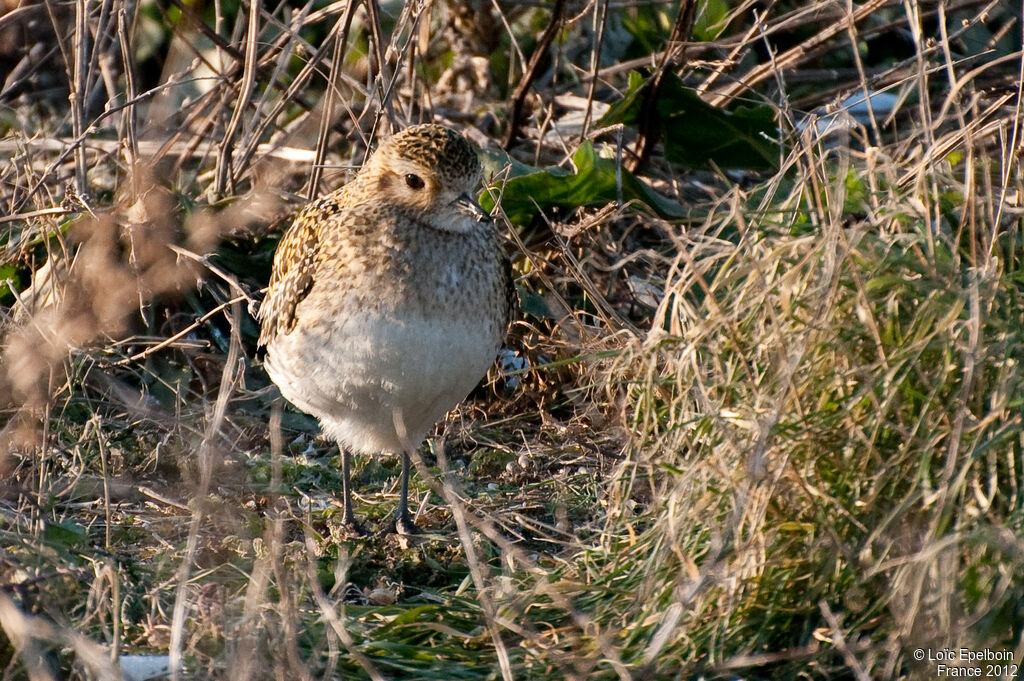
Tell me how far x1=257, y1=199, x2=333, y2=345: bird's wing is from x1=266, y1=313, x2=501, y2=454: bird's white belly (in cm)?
14

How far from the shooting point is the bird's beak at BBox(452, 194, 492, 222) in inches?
186

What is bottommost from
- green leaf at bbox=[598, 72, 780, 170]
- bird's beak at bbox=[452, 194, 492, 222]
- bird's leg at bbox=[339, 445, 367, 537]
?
bird's leg at bbox=[339, 445, 367, 537]

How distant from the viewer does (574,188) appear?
6004 millimetres

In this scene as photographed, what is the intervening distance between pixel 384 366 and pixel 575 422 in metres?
1.39

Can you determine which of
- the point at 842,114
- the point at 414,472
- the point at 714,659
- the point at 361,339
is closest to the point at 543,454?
the point at 414,472

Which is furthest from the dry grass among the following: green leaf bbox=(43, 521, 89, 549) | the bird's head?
the bird's head

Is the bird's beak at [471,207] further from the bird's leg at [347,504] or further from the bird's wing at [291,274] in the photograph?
the bird's leg at [347,504]

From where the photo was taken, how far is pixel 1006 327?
137 inches

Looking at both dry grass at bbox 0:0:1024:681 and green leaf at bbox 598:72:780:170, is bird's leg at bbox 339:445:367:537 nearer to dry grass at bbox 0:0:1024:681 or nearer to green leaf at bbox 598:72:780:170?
dry grass at bbox 0:0:1024:681

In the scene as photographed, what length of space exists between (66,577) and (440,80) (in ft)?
15.0

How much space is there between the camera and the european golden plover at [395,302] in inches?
181

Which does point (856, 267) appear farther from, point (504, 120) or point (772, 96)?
point (504, 120)

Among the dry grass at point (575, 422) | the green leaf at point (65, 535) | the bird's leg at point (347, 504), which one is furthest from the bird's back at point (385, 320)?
the green leaf at point (65, 535)

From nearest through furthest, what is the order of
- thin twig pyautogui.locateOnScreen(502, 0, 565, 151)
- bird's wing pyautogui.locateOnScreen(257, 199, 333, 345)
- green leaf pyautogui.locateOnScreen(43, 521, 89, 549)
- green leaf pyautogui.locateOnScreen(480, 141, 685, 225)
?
green leaf pyautogui.locateOnScreen(43, 521, 89, 549) → bird's wing pyautogui.locateOnScreen(257, 199, 333, 345) → green leaf pyautogui.locateOnScreen(480, 141, 685, 225) → thin twig pyautogui.locateOnScreen(502, 0, 565, 151)
